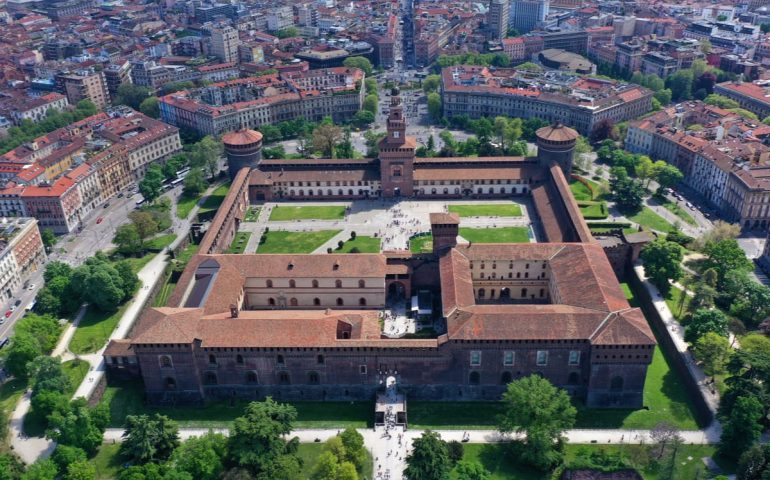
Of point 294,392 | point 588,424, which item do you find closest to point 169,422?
point 294,392

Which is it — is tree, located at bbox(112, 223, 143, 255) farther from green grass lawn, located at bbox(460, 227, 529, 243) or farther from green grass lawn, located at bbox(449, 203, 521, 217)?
green grass lawn, located at bbox(449, 203, 521, 217)

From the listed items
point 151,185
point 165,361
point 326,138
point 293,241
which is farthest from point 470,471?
point 326,138

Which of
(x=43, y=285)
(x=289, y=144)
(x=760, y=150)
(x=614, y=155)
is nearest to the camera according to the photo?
(x=43, y=285)

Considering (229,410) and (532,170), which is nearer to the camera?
(229,410)

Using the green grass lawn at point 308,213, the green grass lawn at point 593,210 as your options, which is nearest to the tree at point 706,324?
the green grass lawn at point 593,210

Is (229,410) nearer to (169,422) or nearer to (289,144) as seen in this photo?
(169,422)

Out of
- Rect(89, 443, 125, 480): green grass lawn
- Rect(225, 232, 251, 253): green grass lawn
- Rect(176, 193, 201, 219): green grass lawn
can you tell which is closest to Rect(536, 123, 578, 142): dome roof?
Rect(225, 232, 251, 253): green grass lawn
